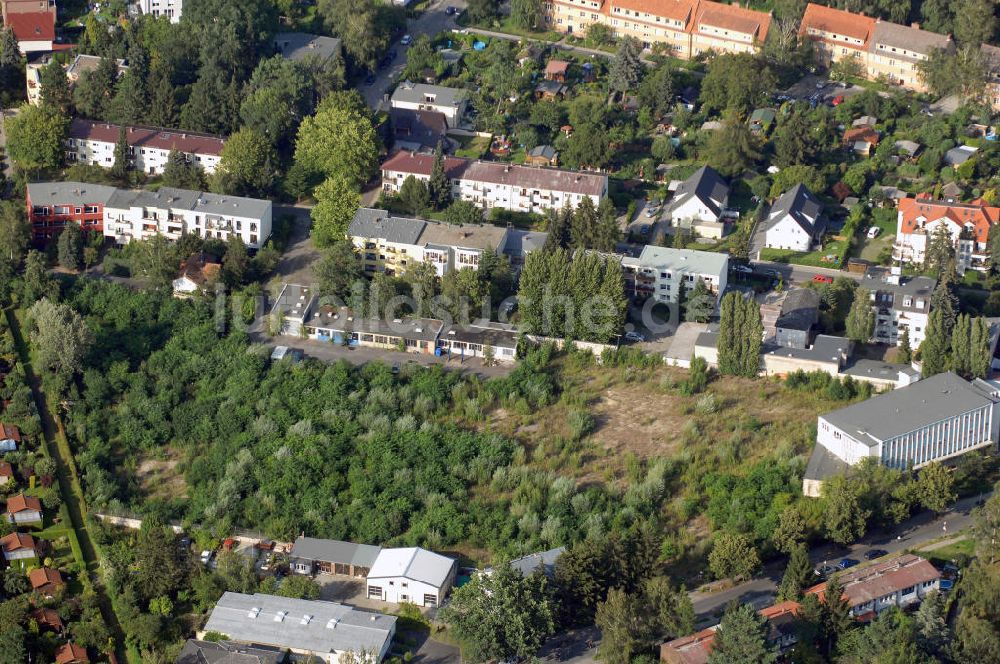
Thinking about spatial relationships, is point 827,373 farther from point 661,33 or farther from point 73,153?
point 73,153

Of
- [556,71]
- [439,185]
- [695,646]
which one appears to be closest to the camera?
[695,646]

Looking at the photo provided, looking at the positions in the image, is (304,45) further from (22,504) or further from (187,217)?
→ (22,504)

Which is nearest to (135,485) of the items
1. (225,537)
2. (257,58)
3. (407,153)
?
(225,537)

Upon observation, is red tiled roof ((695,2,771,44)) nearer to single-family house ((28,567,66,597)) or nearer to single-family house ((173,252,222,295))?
single-family house ((173,252,222,295))

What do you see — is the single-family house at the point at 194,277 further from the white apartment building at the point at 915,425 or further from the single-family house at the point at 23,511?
the white apartment building at the point at 915,425

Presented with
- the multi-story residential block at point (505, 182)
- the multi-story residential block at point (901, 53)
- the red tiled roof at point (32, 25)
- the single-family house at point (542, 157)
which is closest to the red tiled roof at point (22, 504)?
the multi-story residential block at point (505, 182)

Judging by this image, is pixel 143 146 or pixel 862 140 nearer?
pixel 143 146

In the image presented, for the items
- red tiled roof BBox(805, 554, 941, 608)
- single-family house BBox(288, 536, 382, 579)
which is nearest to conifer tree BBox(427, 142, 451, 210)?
single-family house BBox(288, 536, 382, 579)

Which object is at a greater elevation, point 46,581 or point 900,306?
point 900,306

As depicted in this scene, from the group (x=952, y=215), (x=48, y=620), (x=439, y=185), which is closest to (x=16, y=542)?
(x=48, y=620)
